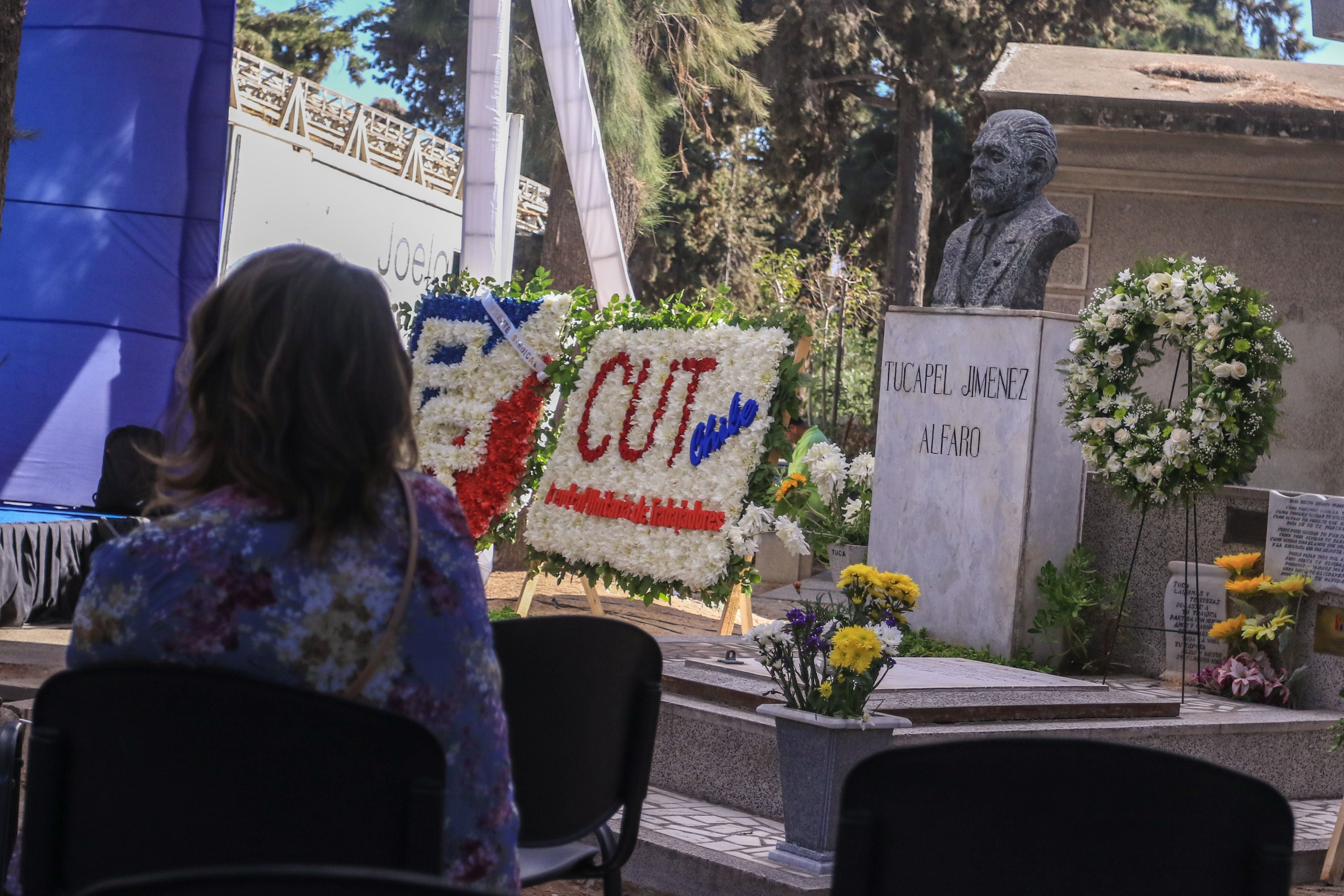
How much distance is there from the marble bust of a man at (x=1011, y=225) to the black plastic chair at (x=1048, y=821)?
5325mm

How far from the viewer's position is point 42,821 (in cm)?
181

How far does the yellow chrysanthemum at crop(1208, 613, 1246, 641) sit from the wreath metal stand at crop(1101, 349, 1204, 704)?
0.09m

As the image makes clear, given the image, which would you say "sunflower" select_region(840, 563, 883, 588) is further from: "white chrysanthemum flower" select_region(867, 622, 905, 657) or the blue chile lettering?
the blue chile lettering

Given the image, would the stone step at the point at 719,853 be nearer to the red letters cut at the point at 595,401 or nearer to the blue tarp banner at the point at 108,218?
the red letters cut at the point at 595,401

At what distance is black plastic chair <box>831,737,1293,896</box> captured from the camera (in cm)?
180

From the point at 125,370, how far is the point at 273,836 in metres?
9.33

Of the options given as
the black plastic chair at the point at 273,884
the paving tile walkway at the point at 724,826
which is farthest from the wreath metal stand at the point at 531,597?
the black plastic chair at the point at 273,884

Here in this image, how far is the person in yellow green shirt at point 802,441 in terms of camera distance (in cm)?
859

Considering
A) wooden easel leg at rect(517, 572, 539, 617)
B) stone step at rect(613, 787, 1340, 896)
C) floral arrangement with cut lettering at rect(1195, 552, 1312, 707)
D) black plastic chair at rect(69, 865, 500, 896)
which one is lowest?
stone step at rect(613, 787, 1340, 896)

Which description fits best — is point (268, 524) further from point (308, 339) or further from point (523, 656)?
point (523, 656)

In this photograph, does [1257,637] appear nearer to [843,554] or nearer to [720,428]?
[720,428]

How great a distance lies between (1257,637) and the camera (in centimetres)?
647

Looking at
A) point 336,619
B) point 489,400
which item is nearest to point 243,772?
point 336,619

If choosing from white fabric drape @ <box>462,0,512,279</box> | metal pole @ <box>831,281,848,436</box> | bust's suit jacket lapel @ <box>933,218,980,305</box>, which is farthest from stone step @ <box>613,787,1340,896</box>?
metal pole @ <box>831,281,848,436</box>
